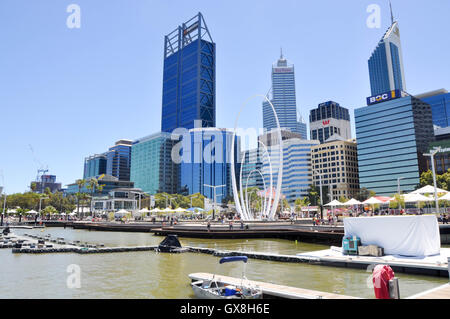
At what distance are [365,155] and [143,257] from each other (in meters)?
163

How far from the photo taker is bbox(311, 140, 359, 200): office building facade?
17062cm

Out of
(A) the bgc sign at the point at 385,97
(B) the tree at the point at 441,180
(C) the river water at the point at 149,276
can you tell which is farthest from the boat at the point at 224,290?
(A) the bgc sign at the point at 385,97

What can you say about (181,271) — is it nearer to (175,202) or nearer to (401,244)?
(401,244)

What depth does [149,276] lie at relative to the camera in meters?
19.6

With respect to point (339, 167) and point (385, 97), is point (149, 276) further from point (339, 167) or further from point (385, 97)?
point (385, 97)

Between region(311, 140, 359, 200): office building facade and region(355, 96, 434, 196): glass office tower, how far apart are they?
256 inches

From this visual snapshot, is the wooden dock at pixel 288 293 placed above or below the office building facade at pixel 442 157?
below

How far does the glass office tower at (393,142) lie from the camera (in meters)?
154

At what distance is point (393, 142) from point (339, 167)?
28.8m

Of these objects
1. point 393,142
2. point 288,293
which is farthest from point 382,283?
point 393,142

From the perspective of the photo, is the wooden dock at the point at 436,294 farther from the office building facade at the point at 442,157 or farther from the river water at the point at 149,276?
the office building facade at the point at 442,157

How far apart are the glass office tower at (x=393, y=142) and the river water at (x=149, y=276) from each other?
153m
